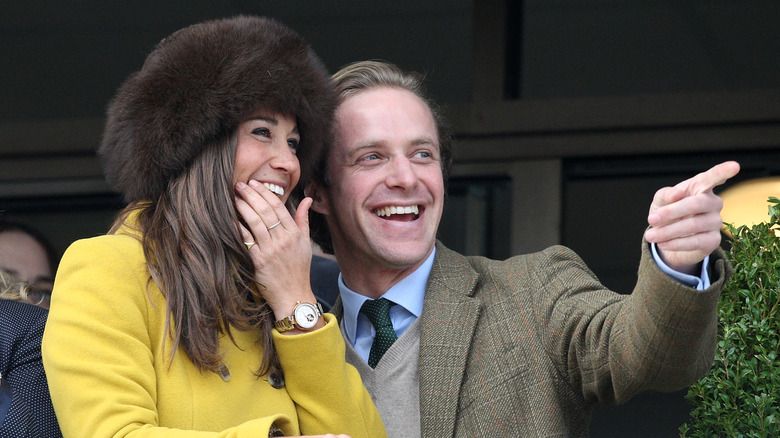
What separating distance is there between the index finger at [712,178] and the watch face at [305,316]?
0.72 meters

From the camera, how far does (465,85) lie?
4883mm

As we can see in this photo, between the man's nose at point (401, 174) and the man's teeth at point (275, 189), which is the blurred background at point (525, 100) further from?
the man's teeth at point (275, 189)

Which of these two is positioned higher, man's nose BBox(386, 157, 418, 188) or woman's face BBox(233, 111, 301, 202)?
woman's face BBox(233, 111, 301, 202)

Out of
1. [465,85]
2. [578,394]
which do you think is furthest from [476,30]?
[578,394]

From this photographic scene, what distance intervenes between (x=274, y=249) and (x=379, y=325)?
1.79 feet

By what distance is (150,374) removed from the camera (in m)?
1.86

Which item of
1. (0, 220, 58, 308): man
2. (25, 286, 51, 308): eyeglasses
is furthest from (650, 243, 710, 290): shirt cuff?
(0, 220, 58, 308): man

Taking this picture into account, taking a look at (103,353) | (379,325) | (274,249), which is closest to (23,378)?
(103,353)

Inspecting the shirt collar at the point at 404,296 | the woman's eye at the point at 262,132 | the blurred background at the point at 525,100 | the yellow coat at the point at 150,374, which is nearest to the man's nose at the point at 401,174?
the shirt collar at the point at 404,296

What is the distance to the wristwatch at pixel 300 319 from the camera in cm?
202

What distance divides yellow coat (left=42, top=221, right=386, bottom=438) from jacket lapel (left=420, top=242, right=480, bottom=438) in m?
0.20

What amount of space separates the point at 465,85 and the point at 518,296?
2.59 m

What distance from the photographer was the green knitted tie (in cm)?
248

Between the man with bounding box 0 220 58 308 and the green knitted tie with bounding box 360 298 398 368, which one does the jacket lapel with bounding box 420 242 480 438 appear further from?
the man with bounding box 0 220 58 308
